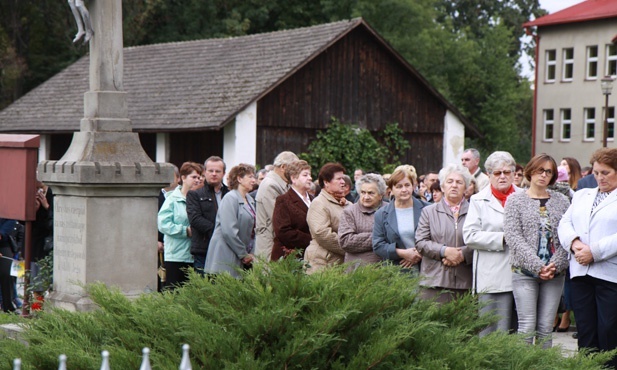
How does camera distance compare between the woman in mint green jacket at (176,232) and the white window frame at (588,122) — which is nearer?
the woman in mint green jacket at (176,232)

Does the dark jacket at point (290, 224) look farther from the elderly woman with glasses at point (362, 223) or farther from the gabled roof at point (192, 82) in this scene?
the gabled roof at point (192, 82)

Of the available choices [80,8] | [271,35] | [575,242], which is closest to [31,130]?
[271,35]

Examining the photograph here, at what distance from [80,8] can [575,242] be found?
14.7ft

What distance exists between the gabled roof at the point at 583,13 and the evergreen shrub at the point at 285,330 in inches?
2030

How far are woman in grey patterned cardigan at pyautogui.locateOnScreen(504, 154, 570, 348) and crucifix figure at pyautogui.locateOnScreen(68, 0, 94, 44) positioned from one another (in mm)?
3845

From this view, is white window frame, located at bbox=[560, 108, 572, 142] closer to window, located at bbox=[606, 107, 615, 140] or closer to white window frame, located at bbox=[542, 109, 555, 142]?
white window frame, located at bbox=[542, 109, 555, 142]

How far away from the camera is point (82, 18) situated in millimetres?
9242

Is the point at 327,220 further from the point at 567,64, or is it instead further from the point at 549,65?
the point at 549,65

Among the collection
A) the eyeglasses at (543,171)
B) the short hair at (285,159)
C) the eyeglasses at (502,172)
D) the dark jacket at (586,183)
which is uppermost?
the short hair at (285,159)

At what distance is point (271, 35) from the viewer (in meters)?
34.6

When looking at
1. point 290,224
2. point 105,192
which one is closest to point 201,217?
point 290,224

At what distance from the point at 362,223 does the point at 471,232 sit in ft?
3.71

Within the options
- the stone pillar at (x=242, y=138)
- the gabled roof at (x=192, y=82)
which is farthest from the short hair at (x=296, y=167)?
the stone pillar at (x=242, y=138)

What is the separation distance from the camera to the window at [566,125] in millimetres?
57875
